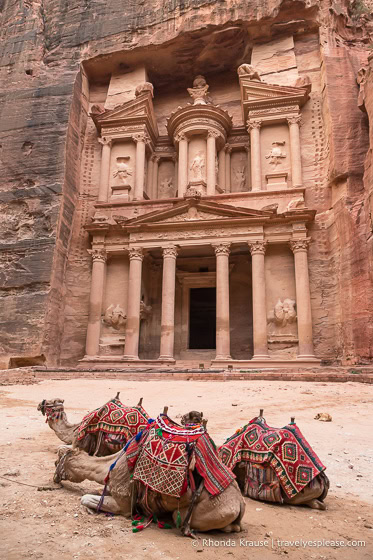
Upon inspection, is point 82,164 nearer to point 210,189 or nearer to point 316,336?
point 210,189

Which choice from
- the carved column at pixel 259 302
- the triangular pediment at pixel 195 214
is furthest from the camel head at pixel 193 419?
the triangular pediment at pixel 195 214

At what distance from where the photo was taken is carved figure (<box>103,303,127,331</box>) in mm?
18984

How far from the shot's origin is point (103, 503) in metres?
3.00

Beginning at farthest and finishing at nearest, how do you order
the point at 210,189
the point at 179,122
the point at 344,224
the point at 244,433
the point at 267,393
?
the point at 179,122 < the point at 210,189 < the point at 344,224 < the point at 267,393 < the point at 244,433

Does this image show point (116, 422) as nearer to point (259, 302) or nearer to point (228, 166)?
point (259, 302)

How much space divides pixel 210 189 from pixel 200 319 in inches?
297

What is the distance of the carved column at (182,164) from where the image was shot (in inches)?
837

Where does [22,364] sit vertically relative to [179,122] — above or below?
below

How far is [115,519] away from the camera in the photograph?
9.53 feet

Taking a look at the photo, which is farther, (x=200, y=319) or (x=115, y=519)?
(x=200, y=319)

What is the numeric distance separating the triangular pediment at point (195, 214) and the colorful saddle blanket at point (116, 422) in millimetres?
15048

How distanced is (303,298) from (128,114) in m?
14.0

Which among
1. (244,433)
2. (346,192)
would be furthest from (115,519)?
(346,192)

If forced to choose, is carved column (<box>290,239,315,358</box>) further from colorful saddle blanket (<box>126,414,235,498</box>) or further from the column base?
colorful saddle blanket (<box>126,414,235,498</box>)
